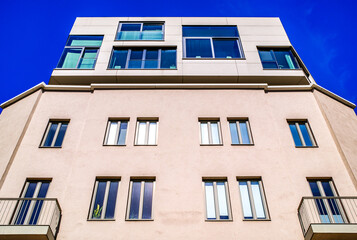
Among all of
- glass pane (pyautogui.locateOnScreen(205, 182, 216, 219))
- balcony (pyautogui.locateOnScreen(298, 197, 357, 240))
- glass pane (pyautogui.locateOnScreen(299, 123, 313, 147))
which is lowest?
balcony (pyautogui.locateOnScreen(298, 197, 357, 240))

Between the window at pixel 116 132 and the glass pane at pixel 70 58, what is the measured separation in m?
6.32

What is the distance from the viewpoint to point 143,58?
20234mm

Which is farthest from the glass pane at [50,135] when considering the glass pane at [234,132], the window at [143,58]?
the glass pane at [234,132]

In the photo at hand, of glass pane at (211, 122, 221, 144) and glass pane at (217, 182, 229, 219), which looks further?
glass pane at (211, 122, 221, 144)

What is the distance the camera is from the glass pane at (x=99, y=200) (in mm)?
12008

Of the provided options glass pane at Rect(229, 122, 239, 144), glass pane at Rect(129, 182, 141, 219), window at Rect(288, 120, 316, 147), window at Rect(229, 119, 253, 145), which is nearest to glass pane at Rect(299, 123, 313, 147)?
window at Rect(288, 120, 316, 147)

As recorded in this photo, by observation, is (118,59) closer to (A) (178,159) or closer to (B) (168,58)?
(B) (168,58)

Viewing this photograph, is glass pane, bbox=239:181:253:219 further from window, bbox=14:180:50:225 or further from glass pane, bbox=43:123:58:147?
glass pane, bbox=43:123:58:147

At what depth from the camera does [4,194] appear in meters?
12.3

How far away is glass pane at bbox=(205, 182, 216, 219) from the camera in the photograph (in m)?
12.0

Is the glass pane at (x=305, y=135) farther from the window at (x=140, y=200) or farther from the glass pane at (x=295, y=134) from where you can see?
the window at (x=140, y=200)

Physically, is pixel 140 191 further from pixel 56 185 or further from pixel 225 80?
pixel 225 80

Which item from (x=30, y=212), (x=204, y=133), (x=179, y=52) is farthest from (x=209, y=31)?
(x=30, y=212)

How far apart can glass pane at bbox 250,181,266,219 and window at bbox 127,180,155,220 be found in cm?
424
